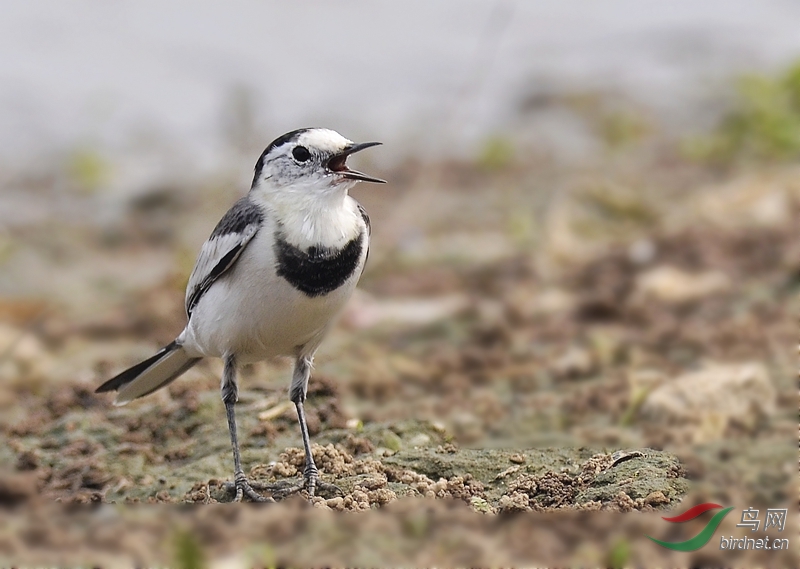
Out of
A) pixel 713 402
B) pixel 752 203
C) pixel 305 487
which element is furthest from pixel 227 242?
pixel 752 203

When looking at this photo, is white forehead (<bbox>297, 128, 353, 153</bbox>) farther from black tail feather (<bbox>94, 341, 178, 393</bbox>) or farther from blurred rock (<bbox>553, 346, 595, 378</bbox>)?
blurred rock (<bbox>553, 346, 595, 378</bbox>)

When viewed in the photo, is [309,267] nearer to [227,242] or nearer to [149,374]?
[227,242]

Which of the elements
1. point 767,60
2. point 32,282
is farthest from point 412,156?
point 767,60

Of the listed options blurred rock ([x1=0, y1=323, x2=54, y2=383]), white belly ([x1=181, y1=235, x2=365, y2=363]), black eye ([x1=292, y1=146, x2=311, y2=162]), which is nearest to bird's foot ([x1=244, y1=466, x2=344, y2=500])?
white belly ([x1=181, y1=235, x2=365, y2=363])

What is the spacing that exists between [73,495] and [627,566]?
2986mm

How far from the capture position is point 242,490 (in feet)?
15.8

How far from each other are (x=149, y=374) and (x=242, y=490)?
1213 millimetres

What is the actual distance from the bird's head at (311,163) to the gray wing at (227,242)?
18 cm

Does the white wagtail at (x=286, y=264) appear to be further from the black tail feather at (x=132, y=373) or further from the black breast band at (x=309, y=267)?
the black tail feather at (x=132, y=373)

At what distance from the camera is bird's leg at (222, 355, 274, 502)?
15.8 ft

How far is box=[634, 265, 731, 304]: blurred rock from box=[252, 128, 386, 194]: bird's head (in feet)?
12.5

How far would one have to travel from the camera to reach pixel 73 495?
5.28 m

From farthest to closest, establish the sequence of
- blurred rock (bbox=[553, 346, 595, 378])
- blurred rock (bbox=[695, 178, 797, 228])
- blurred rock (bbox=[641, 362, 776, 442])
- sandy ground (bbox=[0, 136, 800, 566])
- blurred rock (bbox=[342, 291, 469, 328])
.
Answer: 1. blurred rock (bbox=[695, 178, 797, 228])
2. blurred rock (bbox=[342, 291, 469, 328])
3. blurred rock (bbox=[553, 346, 595, 378])
4. blurred rock (bbox=[641, 362, 776, 442])
5. sandy ground (bbox=[0, 136, 800, 566])

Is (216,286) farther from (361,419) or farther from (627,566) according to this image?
(627,566)
